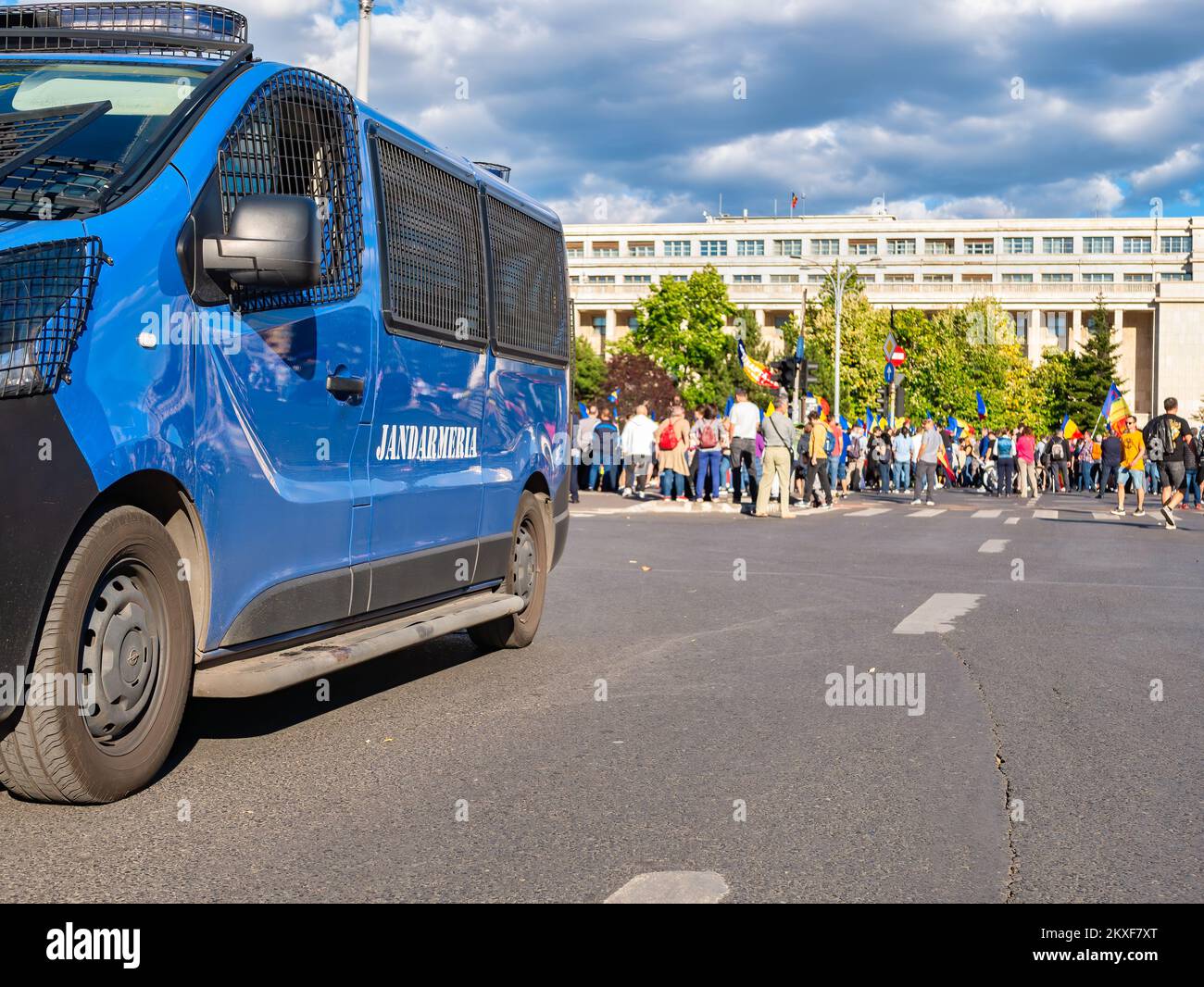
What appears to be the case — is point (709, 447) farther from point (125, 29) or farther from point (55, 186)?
point (55, 186)

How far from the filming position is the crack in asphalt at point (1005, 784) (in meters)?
3.88

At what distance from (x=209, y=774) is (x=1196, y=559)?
1327 cm

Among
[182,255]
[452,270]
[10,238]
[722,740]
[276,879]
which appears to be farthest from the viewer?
[452,270]

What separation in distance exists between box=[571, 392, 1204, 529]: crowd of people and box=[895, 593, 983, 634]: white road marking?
10225 mm

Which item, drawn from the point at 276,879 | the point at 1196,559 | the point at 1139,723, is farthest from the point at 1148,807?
the point at 1196,559

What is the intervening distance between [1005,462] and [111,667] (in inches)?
1440

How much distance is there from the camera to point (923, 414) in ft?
253

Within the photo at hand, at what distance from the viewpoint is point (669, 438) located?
26031 millimetres

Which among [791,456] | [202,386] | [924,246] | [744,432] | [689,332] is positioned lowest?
[791,456]

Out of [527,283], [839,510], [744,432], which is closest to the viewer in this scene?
[527,283]

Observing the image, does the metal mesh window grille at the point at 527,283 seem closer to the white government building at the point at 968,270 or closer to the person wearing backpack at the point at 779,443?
the person wearing backpack at the point at 779,443

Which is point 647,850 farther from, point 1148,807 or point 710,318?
point 710,318

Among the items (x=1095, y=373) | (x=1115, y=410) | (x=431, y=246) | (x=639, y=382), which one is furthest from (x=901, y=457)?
(x=1095, y=373)

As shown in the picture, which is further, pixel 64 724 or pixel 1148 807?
pixel 1148 807
